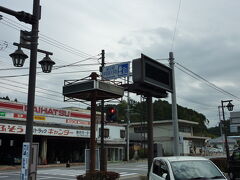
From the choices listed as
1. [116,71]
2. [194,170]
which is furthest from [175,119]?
[194,170]

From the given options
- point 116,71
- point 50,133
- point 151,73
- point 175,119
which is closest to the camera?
point 151,73

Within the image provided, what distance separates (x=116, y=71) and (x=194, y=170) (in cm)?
1145

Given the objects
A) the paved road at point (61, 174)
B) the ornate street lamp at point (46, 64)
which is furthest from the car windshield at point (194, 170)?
the paved road at point (61, 174)

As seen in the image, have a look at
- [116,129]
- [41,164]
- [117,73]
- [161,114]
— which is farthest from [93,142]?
[161,114]

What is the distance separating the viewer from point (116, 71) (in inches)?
749

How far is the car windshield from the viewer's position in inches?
311

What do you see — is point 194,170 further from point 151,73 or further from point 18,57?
point 151,73

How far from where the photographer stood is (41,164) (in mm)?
35781

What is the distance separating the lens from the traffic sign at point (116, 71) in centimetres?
1860

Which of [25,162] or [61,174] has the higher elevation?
[25,162]

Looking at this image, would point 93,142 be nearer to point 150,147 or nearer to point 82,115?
point 150,147

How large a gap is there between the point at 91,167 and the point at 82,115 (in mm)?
28402

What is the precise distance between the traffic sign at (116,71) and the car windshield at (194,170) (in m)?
10.3

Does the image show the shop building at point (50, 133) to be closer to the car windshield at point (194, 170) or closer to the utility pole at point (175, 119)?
the utility pole at point (175, 119)
